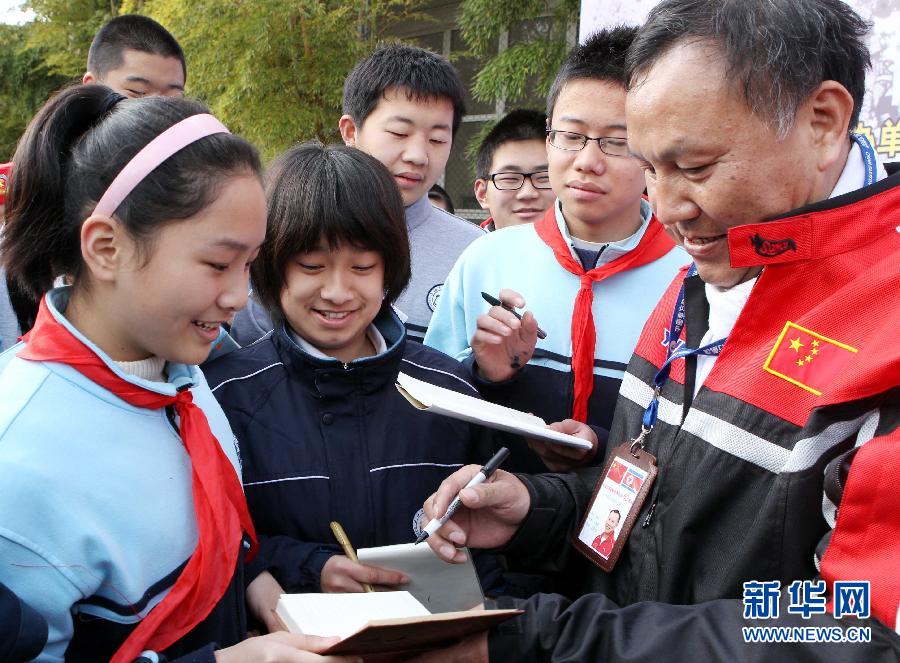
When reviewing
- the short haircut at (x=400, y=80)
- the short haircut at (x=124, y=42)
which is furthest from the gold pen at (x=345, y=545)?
the short haircut at (x=124, y=42)

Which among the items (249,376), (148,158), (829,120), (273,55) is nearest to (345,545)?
(249,376)

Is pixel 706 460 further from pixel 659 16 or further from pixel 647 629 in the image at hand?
pixel 659 16

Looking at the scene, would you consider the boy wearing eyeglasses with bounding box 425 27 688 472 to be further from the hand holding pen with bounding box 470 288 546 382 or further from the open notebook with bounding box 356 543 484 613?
the open notebook with bounding box 356 543 484 613

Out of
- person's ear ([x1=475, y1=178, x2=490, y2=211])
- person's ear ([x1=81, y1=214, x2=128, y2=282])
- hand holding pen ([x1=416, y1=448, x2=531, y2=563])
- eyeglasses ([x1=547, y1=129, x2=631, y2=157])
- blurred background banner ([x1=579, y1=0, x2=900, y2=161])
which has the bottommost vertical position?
hand holding pen ([x1=416, y1=448, x2=531, y2=563])

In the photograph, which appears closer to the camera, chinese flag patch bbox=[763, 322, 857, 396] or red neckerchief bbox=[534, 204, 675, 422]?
chinese flag patch bbox=[763, 322, 857, 396]

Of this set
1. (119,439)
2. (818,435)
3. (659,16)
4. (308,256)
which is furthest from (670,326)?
(119,439)

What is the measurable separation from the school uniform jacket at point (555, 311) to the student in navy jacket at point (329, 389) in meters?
0.32

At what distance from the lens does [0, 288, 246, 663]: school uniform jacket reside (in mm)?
1386

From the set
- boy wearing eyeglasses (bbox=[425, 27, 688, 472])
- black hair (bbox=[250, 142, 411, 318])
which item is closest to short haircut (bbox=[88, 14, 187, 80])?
black hair (bbox=[250, 142, 411, 318])

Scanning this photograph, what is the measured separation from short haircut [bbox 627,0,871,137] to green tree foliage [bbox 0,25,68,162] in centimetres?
1557

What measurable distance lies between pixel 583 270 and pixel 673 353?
0.81m

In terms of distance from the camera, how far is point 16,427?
1426mm

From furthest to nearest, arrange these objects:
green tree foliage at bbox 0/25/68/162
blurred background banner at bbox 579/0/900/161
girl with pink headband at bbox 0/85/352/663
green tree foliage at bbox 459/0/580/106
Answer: green tree foliage at bbox 0/25/68/162 → green tree foliage at bbox 459/0/580/106 → blurred background banner at bbox 579/0/900/161 → girl with pink headband at bbox 0/85/352/663

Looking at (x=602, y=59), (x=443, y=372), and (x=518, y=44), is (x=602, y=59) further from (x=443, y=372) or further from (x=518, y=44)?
(x=518, y=44)
